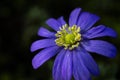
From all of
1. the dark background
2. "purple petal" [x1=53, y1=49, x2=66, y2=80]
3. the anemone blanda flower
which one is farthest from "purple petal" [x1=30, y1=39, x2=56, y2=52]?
the dark background

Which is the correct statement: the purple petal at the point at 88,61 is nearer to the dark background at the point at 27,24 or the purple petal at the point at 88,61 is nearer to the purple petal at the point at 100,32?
the purple petal at the point at 100,32

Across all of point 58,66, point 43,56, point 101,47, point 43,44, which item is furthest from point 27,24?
point 101,47

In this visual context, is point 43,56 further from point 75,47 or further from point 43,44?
point 75,47

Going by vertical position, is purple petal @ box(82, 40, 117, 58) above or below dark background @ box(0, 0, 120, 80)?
below

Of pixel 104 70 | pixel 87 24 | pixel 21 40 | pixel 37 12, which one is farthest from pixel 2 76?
pixel 87 24

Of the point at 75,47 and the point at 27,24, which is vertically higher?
the point at 27,24

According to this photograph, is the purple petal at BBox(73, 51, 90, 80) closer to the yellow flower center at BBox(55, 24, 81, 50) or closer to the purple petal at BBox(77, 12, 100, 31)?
the yellow flower center at BBox(55, 24, 81, 50)
